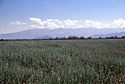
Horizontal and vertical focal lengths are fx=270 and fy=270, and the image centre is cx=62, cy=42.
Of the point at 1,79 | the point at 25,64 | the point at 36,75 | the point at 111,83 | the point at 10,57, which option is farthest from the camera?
the point at 10,57

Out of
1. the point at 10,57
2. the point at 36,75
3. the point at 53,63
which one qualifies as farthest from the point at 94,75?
the point at 10,57

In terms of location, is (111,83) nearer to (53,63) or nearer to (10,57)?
(53,63)

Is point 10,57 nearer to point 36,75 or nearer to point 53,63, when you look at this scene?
point 53,63

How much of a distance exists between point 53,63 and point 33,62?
47.8 inches

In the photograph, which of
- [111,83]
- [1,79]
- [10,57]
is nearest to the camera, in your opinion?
[111,83]

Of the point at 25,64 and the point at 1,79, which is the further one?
the point at 25,64

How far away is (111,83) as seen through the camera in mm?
10219

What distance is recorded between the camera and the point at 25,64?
15.8 meters

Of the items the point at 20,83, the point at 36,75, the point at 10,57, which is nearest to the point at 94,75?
the point at 36,75

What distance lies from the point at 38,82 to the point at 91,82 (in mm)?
2111

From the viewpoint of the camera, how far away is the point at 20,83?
1065cm

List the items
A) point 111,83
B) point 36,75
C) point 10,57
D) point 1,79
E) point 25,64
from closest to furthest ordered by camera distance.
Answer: point 111,83, point 1,79, point 36,75, point 25,64, point 10,57

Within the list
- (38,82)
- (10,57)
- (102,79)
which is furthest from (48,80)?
(10,57)

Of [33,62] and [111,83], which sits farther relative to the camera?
[33,62]
